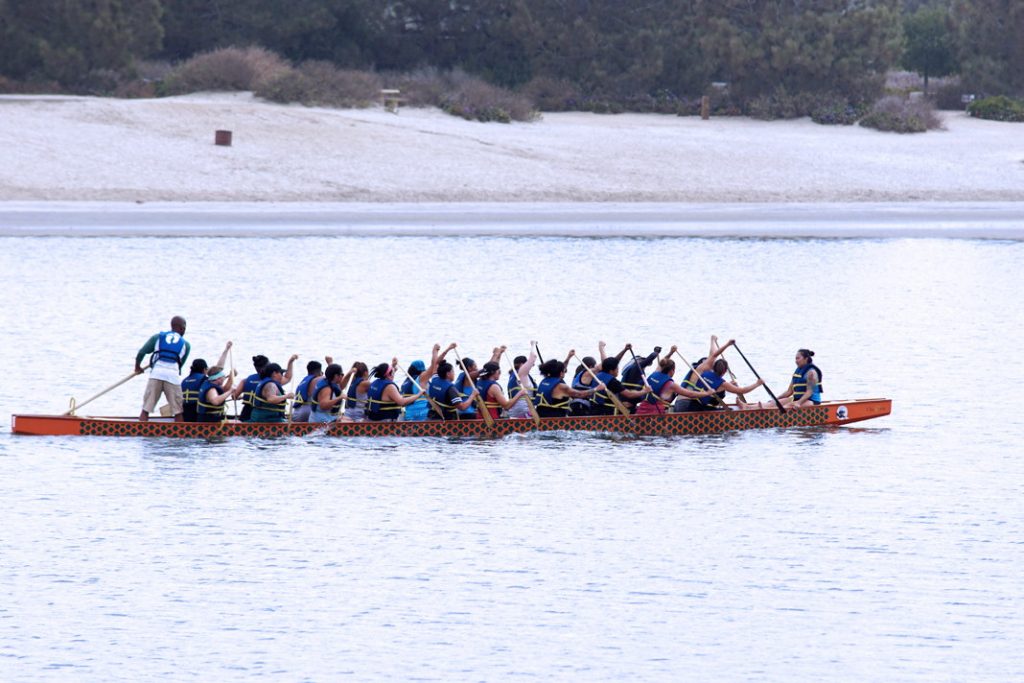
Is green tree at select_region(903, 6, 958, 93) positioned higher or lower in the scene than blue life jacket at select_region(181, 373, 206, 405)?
higher

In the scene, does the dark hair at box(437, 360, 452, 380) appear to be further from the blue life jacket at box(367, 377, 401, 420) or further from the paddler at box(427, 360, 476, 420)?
the blue life jacket at box(367, 377, 401, 420)

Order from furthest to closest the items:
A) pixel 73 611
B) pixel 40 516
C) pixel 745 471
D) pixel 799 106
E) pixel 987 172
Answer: pixel 799 106, pixel 987 172, pixel 745 471, pixel 40 516, pixel 73 611

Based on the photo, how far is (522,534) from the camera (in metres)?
18.8

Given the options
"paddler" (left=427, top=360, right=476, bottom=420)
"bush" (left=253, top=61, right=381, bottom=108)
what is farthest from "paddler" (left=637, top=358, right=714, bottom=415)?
"bush" (left=253, top=61, right=381, bottom=108)

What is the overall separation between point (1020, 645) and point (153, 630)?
7.82 metres

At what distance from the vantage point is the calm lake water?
586 inches

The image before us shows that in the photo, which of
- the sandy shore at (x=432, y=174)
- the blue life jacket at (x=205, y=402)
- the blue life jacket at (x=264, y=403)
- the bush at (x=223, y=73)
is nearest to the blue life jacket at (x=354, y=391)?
the blue life jacket at (x=264, y=403)

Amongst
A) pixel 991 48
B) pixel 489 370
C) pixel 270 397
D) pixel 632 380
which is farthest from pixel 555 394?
pixel 991 48

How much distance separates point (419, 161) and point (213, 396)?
2813 cm

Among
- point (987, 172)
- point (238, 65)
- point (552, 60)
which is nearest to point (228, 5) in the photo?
point (238, 65)

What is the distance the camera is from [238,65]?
55750mm

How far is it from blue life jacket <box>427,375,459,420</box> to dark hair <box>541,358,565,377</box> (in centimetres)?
129

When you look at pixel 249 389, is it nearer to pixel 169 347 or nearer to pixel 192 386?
pixel 192 386

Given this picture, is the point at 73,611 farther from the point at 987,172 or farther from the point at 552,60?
the point at 552,60
